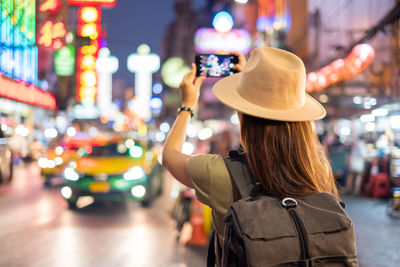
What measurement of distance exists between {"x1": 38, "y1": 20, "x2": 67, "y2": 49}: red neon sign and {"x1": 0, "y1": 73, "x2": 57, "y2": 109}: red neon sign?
8.29 feet

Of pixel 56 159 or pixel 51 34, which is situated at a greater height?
pixel 51 34

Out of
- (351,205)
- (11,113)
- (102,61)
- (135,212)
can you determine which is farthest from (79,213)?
(102,61)

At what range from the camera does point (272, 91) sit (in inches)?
74.0

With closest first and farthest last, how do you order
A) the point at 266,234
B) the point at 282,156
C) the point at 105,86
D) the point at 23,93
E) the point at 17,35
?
the point at 266,234
the point at 282,156
the point at 17,35
the point at 23,93
the point at 105,86

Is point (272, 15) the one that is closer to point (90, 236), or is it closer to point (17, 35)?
point (17, 35)

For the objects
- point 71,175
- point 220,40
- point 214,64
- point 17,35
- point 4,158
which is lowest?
point 71,175

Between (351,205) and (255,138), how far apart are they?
971 cm

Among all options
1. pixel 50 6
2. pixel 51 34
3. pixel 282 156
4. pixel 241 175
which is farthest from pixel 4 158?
pixel 50 6

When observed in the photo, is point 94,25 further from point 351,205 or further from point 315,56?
point 351,205

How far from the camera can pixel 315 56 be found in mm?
29000

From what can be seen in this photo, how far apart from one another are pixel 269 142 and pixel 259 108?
0.15 metres

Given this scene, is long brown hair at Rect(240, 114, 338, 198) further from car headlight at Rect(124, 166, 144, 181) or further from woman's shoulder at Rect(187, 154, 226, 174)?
car headlight at Rect(124, 166, 144, 181)

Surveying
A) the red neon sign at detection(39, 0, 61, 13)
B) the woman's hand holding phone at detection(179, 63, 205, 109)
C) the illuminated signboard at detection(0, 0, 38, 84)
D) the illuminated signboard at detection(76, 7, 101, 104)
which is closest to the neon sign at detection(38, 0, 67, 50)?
the illuminated signboard at detection(0, 0, 38, 84)

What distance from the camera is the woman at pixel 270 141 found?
5.90 feet
